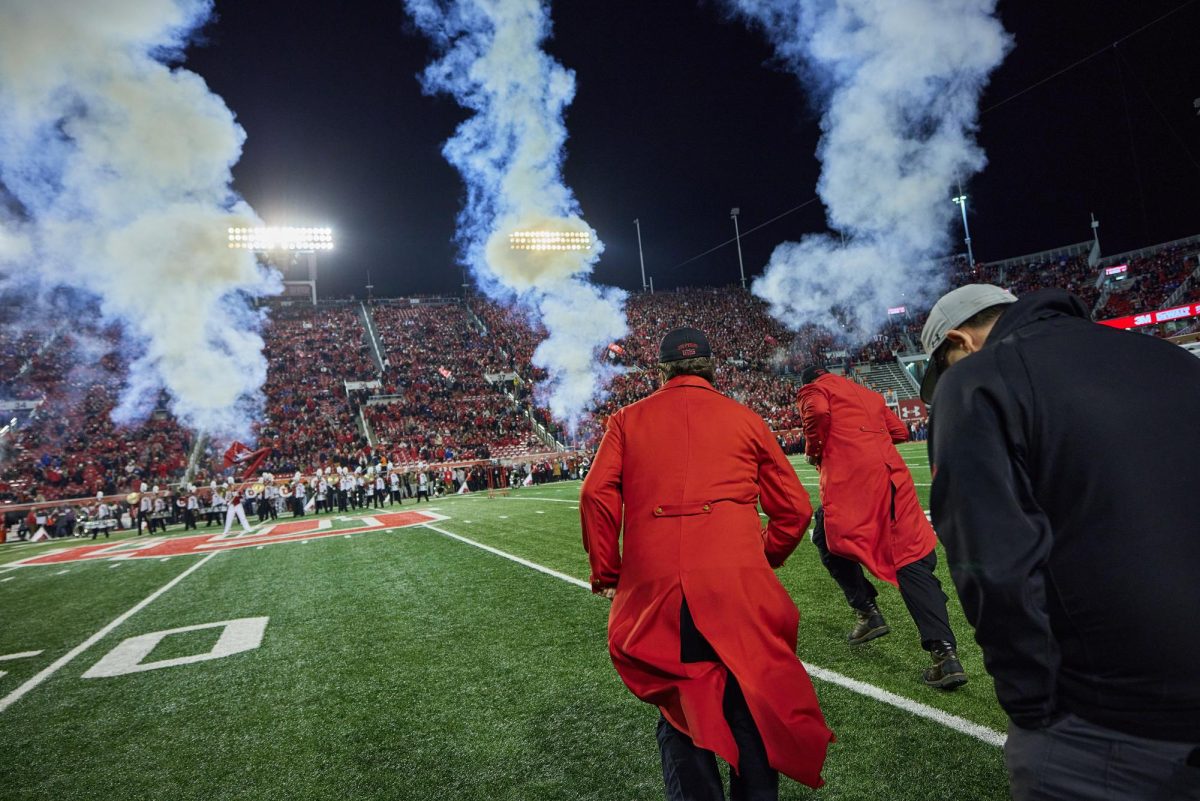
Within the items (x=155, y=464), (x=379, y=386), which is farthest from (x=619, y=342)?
(x=155, y=464)

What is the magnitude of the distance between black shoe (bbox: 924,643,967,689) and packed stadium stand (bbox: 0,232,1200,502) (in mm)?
27180

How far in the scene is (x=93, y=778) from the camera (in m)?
3.49

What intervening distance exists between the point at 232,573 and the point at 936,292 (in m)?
47.2

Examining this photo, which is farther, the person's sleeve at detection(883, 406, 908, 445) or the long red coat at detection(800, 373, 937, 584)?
the person's sleeve at detection(883, 406, 908, 445)

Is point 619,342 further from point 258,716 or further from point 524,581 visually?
point 258,716

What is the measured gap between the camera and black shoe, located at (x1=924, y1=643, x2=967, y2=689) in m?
3.71

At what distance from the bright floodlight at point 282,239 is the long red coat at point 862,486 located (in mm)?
48415

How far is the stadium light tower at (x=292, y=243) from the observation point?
45406 mm

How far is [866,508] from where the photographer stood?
4301 millimetres

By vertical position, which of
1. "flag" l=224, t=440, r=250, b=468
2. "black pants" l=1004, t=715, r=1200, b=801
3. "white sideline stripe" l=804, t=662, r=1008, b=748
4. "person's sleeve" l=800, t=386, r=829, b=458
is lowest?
"white sideline stripe" l=804, t=662, r=1008, b=748

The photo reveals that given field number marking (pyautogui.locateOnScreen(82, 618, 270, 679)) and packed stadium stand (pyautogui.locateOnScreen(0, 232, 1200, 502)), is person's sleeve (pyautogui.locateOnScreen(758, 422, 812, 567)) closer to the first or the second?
field number marking (pyautogui.locateOnScreen(82, 618, 270, 679))

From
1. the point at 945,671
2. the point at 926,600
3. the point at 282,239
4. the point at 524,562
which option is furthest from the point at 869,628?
the point at 282,239

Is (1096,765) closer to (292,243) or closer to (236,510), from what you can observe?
(236,510)

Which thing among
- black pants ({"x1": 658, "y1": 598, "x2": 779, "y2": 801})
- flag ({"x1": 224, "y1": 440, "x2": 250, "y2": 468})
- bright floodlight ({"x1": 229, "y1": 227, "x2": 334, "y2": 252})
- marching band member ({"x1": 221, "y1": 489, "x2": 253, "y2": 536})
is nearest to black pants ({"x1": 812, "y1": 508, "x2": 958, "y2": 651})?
black pants ({"x1": 658, "y1": 598, "x2": 779, "y2": 801})
